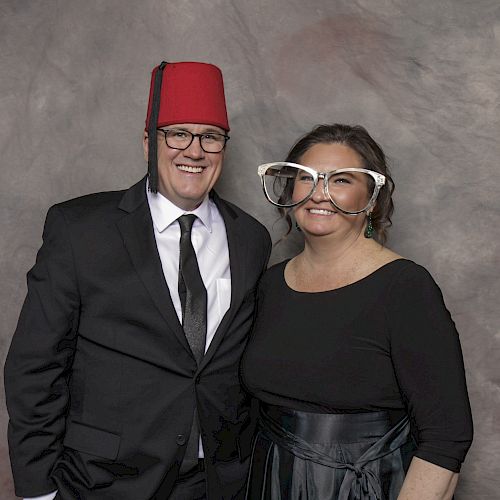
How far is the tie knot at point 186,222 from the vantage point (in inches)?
73.1

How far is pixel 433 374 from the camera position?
1587 millimetres

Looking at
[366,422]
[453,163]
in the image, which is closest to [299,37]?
[453,163]

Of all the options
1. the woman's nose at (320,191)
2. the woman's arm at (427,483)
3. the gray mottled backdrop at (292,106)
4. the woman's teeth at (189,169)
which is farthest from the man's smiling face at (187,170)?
the woman's arm at (427,483)

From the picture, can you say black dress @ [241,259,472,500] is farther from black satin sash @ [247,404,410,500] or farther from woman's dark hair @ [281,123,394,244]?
woman's dark hair @ [281,123,394,244]

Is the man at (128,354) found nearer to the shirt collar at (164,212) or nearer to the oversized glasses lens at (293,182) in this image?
the shirt collar at (164,212)

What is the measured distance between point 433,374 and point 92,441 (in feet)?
2.57

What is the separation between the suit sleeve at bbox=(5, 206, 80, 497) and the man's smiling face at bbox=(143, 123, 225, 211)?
0.27 meters

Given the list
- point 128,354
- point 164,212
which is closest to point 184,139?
point 164,212

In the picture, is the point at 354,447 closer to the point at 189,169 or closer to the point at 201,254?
the point at 201,254

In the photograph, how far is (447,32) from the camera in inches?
91.0

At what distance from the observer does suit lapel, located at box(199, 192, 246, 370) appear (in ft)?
5.91

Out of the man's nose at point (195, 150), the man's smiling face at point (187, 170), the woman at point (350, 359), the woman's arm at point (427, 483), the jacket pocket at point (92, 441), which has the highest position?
the man's nose at point (195, 150)

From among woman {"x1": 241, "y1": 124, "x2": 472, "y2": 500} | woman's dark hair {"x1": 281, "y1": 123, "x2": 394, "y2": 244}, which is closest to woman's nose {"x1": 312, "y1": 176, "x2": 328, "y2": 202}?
woman {"x1": 241, "y1": 124, "x2": 472, "y2": 500}

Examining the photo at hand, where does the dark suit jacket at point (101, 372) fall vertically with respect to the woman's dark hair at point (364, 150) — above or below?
below
